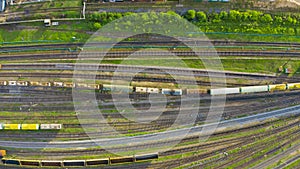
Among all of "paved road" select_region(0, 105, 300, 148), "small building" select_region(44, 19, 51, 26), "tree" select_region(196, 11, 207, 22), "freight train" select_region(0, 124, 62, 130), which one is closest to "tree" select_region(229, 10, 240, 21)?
"tree" select_region(196, 11, 207, 22)

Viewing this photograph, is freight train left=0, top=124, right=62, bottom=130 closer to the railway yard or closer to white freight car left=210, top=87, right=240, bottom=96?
the railway yard

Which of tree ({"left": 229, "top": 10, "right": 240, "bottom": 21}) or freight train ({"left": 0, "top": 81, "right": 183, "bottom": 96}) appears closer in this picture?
freight train ({"left": 0, "top": 81, "right": 183, "bottom": 96})

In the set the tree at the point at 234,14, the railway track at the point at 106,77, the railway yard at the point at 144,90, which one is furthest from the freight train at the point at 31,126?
the tree at the point at 234,14

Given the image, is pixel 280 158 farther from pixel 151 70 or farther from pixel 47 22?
pixel 47 22

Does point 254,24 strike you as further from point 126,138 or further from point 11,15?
point 11,15

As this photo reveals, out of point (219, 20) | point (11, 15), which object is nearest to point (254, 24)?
point (219, 20)

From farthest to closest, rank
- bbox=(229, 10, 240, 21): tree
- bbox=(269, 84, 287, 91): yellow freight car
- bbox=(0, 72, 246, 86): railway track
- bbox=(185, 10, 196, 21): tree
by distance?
bbox=(229, 10, 240, 21): tree < bbox=(185, 10, 196, 21): tree < bbox=(0, 72, 246, 86): railway track < bbox=(269, 84, 287, 91): yellow freight car

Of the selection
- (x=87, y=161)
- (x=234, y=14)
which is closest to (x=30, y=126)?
(x=87, y=161)

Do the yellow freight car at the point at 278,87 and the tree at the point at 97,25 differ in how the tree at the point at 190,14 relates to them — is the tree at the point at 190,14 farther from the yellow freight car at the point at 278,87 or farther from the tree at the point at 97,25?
the yellow freight car at the point at 278,87

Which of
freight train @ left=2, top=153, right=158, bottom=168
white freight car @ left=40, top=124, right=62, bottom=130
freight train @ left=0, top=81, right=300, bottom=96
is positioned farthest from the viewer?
freight train @ left=0, top=81, right=300, bottom=96
